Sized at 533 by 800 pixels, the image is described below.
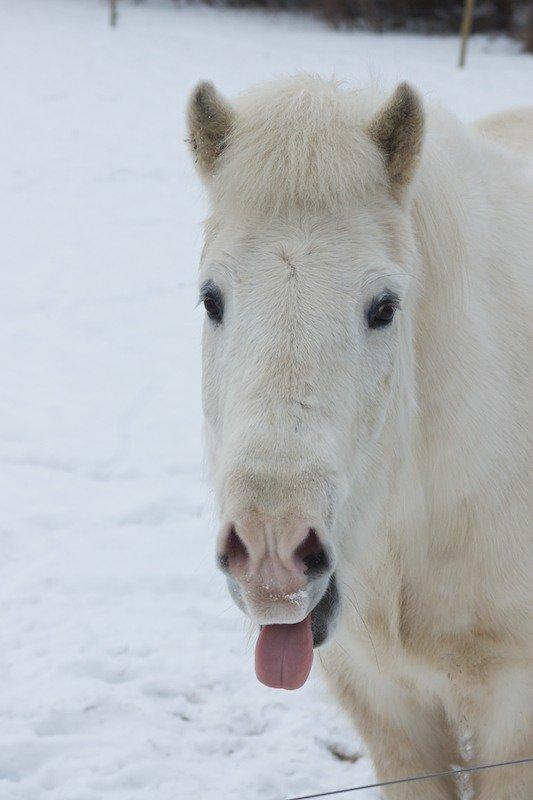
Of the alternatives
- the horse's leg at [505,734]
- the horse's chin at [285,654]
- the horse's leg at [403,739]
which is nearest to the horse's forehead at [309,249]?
the horse's chin at [285,654]

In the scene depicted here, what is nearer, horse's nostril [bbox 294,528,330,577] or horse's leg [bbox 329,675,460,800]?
horse's nostril [bbox 294,528,330,577]

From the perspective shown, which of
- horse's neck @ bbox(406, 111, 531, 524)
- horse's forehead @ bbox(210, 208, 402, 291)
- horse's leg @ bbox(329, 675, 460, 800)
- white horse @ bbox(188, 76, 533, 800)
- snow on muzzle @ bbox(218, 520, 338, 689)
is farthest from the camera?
horse's leg @ bbox(329, 675, 460, 800)

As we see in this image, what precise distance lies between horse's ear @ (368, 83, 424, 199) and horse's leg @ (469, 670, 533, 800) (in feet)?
4.76

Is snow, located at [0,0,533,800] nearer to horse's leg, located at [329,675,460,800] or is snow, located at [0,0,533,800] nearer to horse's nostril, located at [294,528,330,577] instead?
horse's leg, located at [329,675,460,800]

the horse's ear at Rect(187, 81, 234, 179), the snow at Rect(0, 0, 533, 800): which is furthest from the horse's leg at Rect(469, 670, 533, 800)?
the horse's ear at Rect(187, 81, 234, 179)

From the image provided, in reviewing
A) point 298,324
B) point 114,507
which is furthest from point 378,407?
point 114,507

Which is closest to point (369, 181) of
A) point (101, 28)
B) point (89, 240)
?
point (89, 240)

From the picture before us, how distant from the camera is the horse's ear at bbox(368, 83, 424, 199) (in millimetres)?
2217

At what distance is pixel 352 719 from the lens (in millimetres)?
3113

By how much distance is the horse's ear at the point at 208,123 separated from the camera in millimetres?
2307

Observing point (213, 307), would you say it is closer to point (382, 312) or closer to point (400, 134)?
point (382, 312)

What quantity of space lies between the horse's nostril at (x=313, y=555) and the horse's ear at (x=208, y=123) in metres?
1.03

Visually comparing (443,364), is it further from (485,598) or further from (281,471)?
(281,471)

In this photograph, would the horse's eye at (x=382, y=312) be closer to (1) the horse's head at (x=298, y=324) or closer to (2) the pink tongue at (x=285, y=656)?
(1) the horse's head at (x=298, y=324)
